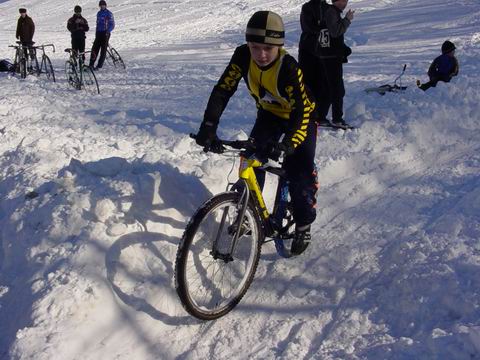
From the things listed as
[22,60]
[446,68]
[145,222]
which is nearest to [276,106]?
[145,222]

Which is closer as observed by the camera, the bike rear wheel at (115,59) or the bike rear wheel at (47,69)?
the bike rear wheel at (47,69)

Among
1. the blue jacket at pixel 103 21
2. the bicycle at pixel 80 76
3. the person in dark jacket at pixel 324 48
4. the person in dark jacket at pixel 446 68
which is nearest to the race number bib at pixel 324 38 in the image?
the person in dark jacket at pixel 324 48

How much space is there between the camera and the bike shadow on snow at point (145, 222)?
12.7 ft

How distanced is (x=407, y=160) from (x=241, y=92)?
4.58 m

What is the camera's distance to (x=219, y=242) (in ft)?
12.4

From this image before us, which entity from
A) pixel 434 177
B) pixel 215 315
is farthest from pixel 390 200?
pixel 215 315

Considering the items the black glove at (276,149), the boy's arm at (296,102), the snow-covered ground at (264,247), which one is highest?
the boy's arm at (296,102)

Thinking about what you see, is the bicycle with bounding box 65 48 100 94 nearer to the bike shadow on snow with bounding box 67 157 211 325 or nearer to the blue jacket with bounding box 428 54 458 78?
the bike shadow on snow with bounding box 67 157 211 325

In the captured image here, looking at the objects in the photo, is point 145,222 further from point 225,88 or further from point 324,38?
point 324,38

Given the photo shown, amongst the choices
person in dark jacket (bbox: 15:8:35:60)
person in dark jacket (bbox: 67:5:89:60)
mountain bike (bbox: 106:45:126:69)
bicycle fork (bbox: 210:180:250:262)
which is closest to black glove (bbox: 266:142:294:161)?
bicycle fork (bbox: 210:180:250:262)

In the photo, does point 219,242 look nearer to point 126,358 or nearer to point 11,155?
point 126,358

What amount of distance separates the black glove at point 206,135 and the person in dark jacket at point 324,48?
344 centimetres

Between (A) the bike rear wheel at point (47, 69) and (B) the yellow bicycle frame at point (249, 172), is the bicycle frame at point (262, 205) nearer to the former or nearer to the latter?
(B) the yellow bicycle frame at point (249, 172)

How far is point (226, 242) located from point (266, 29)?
5.41 feet
